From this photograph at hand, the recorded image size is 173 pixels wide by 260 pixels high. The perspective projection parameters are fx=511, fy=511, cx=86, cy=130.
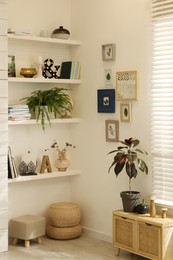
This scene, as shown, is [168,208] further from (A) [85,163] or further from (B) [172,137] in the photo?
(A) [85,163]

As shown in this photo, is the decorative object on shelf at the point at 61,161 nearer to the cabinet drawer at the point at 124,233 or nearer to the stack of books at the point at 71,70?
the stack of books at the point at 71,70

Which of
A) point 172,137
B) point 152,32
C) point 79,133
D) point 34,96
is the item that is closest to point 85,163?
point 79,133

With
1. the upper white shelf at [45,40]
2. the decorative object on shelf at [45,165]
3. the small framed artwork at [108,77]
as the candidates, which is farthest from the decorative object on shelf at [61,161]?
the upper white shelf at [45,40]

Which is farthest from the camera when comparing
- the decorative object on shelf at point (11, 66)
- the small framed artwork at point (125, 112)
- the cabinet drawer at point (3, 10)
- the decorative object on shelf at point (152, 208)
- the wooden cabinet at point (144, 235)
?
the decorative object on shelf at point (11, 66)

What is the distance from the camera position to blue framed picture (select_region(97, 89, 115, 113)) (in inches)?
211

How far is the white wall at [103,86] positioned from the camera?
5043 mm

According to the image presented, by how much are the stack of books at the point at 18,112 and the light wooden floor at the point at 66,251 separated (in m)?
1.31

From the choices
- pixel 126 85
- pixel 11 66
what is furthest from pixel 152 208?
pixel 11 66

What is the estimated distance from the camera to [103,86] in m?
5.50

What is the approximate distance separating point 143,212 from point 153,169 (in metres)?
0.44

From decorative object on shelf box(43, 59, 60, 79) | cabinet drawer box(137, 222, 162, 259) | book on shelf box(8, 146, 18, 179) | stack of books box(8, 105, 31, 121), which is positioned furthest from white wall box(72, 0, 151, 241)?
book on shelf box(8, 146, 18, 179)

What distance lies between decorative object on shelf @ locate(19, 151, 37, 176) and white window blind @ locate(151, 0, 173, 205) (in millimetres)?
1325

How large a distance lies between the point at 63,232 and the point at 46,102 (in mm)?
1401

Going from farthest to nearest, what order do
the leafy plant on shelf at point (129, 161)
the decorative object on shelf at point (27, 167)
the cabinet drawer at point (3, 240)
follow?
the decorative object on shelf at point (27, 167), the cabinet drawer at point (3, 240), the leafy plant on shelf at point (129, 161)
